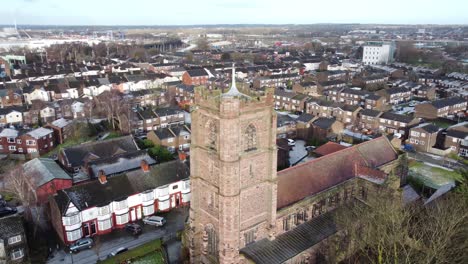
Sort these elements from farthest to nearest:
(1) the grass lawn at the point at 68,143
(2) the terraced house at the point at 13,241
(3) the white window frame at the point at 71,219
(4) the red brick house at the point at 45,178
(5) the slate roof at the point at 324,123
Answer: (5) the slate roof at the point at 324,123, (1) the grass lawn at the point at 68,143, (4) the red brick house at the point at 45,178, (3) the white window frame at the point at 71,219, (2) the terraced house at the point at 13,241

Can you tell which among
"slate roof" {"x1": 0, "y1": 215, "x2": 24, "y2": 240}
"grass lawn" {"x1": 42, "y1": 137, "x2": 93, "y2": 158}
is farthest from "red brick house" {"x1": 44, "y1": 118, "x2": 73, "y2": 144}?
"slate roof" {"x1": 0, "y1": 215, "x2": 24, "y2": 240}

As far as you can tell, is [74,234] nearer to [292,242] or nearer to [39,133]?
[292,242]

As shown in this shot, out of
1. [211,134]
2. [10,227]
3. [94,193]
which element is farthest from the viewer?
[94,193]

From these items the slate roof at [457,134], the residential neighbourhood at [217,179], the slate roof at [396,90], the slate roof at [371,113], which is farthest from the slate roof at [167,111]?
the slate roof at [396,90]

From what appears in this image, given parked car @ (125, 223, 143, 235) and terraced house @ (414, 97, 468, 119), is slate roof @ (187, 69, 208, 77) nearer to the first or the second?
terraced house @ (414, 97, 468, 119)

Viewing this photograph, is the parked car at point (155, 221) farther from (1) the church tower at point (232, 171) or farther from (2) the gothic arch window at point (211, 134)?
(2) the gothic arch window at point (211, 134)

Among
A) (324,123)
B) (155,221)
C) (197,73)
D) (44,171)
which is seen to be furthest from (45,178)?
(197,73)
